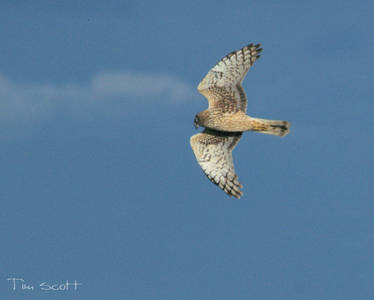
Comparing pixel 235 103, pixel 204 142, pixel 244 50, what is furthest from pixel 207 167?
pixel 244 50

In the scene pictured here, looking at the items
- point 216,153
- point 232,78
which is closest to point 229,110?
point 232,78

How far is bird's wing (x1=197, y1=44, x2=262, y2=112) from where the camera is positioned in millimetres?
17406

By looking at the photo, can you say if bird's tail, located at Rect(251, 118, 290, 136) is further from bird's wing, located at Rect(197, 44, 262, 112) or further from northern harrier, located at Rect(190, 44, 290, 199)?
bird's wing, located at Rect(197, 44, 262, 112)

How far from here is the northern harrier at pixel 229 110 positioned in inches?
679

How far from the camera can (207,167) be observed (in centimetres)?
1822

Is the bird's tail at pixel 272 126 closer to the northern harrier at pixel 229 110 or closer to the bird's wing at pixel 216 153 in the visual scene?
the northern harrier at pixel 229 110

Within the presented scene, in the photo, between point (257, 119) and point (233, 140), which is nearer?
point (257, 119)

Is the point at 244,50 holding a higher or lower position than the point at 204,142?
higher

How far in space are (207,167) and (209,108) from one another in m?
1.64

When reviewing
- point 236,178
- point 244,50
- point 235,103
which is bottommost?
point 236,178

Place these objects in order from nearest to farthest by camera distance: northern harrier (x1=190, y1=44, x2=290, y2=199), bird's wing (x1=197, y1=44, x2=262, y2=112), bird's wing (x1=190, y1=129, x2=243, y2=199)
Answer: northern harrier (x1=190, y1=44, x2=290, y2=199)
bird's wing (x1=197, y1=44, x2=262, y2=112)
bird's wing (x1=190, y1=129, x2=243, y2=199)

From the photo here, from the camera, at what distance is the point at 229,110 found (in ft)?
57.1

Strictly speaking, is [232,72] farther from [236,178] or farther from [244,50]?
[236,178]

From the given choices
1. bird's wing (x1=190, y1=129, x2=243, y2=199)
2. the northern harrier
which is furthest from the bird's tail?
bird's wing (x1=190, y1=129, x2=243, y2=199)
